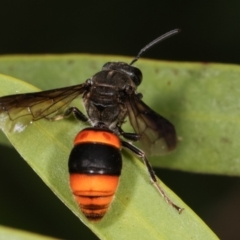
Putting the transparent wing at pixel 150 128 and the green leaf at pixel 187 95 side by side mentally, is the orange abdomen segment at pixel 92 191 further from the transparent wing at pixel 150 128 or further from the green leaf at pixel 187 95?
the green leaf at pixel 187 95

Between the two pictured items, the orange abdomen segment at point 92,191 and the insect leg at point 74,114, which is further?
the insect leg at point 74,114

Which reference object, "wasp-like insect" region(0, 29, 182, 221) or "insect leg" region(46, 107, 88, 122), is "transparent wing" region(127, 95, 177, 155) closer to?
"wasp-like insect" region(0, 29, 182, 221)

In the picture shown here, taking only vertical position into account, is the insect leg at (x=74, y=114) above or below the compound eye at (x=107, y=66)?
below

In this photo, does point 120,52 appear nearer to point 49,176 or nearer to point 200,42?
point 200,42

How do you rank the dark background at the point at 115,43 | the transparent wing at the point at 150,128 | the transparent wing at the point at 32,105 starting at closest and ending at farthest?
1. the transparent wing at the point at 32,105
2. the transparent wing at the point at 150,128
3. the dark background at the point at 115,43

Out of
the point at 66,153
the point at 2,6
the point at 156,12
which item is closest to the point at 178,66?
the point at 66,153

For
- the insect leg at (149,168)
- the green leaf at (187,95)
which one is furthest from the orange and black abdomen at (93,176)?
the green leaf at (187,95)

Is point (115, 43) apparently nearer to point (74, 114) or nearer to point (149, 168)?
point (74, 114)

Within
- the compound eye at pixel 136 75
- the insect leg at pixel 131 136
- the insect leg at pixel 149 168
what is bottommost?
the insect leg at pixel 149 168

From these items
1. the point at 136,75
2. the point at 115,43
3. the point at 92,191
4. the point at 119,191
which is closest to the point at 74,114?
the point at 136,75
